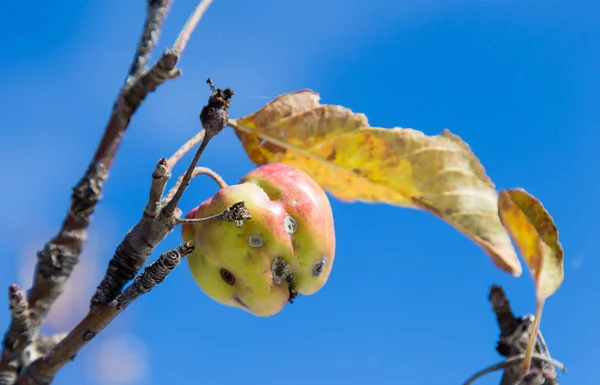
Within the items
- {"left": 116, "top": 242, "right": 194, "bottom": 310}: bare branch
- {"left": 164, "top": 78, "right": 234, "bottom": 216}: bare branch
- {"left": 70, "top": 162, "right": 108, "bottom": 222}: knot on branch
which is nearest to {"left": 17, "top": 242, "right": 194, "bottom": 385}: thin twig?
{"left": 116, "top": 242, "right": 194, "bottom": 310}: bare branch

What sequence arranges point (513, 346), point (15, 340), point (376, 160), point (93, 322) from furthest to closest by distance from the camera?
point (376, 160) < point (15, 340) < point (93, 322) < point (513, 346)

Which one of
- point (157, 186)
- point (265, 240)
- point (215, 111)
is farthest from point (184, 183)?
point (265, 240)

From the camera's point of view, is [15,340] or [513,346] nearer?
[513,346]

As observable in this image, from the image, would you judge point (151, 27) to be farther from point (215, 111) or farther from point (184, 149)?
point (215, 111)

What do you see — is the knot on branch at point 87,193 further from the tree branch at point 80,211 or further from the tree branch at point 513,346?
the tree branch at point 513,346

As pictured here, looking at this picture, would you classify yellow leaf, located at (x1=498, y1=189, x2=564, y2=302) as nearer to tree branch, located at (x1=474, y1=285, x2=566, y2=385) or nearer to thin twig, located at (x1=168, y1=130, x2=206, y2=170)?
tree branch, located at (x1=474, y1=285, x2=566, y2=385)

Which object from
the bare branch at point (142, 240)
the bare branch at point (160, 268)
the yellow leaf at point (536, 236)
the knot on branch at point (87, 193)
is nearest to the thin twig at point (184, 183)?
the bare branch at point (142, 240)
